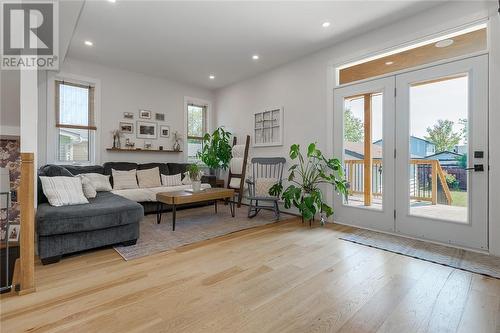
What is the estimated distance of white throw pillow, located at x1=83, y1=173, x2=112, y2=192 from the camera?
4.06 meters

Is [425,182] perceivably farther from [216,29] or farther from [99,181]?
[99,181]

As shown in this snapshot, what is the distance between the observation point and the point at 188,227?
139 inches

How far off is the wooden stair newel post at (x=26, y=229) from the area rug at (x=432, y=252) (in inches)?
124

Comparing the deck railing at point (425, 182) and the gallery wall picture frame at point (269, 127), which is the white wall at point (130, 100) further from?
the deck railing at point (425, 182)

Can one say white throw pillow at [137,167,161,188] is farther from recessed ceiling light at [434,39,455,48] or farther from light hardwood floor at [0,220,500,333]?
recessed ceiling light at [434,39,455,48]

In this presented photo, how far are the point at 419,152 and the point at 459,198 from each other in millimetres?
673

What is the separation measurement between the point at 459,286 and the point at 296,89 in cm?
361

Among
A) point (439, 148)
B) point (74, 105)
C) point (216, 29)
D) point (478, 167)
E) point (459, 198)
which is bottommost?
point (459, 198)

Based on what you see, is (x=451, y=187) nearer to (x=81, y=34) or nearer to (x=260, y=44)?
(x=260, y=44)

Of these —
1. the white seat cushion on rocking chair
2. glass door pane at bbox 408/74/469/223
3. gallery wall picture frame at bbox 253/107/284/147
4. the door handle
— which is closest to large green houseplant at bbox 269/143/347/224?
gallery wall picture frame at bbox 253/107/284/147

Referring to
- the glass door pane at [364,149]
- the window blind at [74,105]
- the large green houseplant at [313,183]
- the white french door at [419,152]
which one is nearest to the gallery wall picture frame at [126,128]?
the window blind at [74,105]

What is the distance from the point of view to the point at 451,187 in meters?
2.85

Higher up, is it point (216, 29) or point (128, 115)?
point (216, 29)

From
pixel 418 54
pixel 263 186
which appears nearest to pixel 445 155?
pixel 418 54
